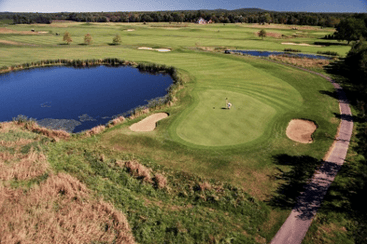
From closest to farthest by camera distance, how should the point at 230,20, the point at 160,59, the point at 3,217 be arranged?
the point at 3,217, the point at 160,59, the point at 230,20

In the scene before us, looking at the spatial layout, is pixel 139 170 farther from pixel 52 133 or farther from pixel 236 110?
pixel 236 110

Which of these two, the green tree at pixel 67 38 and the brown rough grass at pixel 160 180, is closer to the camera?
the brown rough grass at pixel 160 180

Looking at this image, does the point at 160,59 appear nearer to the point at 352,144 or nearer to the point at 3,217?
the point at 352,144

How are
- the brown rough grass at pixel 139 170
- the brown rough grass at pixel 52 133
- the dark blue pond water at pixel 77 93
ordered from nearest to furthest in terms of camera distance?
the brown rough grass at pixel 139 170 < the brown rough grass at pixel 52 133 < the dark blue pond water at pixel 77 93

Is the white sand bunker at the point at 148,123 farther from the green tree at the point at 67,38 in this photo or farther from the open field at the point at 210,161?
the green tree at the point at 67,38

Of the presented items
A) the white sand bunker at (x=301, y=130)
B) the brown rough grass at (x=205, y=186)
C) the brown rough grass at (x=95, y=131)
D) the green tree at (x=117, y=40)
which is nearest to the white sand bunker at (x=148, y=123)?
the brown rough grass at (x=95, y=131)

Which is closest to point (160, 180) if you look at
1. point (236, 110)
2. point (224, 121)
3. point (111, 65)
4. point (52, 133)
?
point (224, 121)

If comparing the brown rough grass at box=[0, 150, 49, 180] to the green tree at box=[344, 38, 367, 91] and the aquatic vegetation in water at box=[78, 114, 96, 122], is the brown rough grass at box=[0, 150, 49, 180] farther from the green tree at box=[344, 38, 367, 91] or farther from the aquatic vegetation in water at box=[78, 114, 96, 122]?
the green tree at box=[344, 38, 367, 91]

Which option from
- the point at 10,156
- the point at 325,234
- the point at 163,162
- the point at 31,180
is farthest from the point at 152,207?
the point at 10,156
